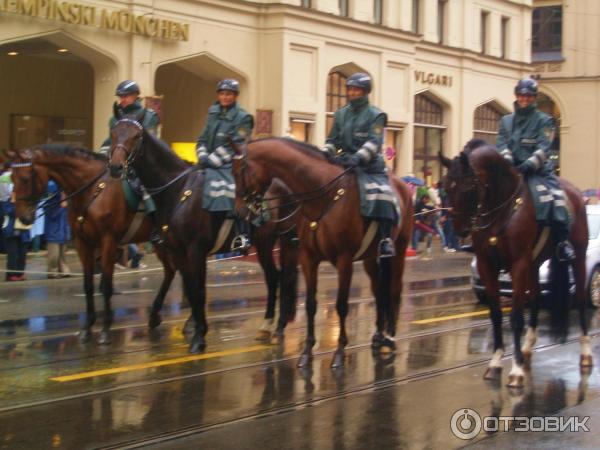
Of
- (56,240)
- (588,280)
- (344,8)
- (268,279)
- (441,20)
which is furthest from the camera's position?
(441,20)

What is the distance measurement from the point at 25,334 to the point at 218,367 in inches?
130

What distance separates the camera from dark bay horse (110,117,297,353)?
424 inches

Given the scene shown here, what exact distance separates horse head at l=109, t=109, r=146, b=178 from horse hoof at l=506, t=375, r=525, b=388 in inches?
180

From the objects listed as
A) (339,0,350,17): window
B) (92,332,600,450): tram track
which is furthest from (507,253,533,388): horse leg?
(339,0,350,17): window

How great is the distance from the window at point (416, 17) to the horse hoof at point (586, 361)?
26379mm

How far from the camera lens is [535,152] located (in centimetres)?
1009

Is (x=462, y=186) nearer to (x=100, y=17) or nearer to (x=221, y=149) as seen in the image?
(x=221, y=149)

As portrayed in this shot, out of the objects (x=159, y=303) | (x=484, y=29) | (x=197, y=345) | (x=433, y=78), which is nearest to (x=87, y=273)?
(x=159, y=303)

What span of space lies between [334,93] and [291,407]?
24.0 metres

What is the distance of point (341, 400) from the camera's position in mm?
Result: 8523

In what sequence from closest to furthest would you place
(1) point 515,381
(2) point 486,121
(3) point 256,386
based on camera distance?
1. (3) point 256,386
2. (1) point 515,381
3. (2) point 486,121

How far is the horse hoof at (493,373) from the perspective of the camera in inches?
379

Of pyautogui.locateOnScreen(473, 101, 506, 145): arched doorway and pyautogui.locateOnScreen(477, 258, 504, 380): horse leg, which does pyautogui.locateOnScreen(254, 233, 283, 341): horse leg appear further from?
pyautogui.locateOnScreen(473, 101, 506, 145): arched doorway

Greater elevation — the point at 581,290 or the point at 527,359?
the point at 581,290
